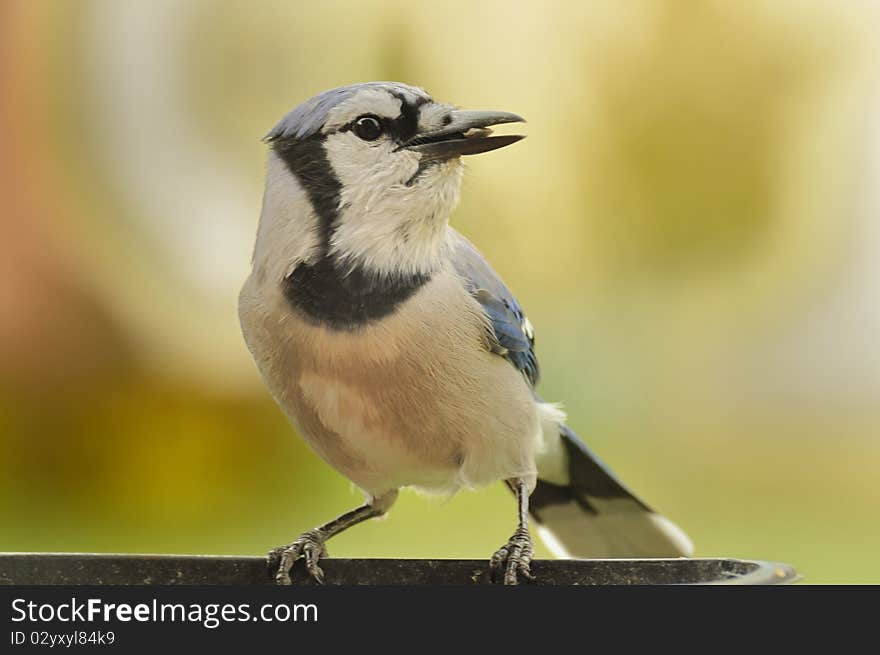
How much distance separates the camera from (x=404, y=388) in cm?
170

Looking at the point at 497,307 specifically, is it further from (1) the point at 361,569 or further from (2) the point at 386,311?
(1) the point at 361,569

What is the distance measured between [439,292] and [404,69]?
1083 mm

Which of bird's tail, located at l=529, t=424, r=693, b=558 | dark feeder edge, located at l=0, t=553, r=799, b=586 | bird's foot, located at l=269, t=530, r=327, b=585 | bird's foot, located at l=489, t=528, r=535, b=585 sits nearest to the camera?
dark feeder edge, located at l=0, t=553, r=799, b=586

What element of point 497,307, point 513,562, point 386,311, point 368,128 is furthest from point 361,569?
point 368,128

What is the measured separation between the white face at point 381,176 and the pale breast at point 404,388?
0.34 feet

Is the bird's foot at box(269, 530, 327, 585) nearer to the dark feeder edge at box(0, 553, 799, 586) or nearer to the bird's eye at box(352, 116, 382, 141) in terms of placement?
the dark feeder edge at box(0, 553, 799, 586)

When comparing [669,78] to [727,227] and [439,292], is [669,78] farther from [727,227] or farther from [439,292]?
[439,292]

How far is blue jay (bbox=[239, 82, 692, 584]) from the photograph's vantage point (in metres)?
1.63

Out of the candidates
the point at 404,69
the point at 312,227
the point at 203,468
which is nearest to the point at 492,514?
the point at 203,468

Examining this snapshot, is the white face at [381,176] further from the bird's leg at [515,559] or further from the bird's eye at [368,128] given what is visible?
the bird's leg at [515,559]

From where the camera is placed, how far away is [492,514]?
265cm

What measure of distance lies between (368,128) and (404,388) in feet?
1.15

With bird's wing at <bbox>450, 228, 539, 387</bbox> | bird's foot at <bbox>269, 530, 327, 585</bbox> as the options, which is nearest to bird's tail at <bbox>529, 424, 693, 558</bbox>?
bird's wing at <bbox>450, 228, 539, 387</bbox>

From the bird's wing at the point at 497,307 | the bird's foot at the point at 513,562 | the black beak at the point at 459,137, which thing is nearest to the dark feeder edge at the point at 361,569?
the bird's foot at the point at 513,562
